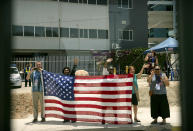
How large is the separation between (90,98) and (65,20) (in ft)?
56.9

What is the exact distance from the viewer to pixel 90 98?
664 cm

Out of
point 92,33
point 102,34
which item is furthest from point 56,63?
point 102,34

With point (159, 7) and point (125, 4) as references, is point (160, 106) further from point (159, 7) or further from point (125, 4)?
point (159, 7)

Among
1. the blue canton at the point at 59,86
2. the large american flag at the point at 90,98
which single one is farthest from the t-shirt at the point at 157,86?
the blue canton at the point at 59,86

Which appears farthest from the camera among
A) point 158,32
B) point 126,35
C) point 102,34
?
point 158,32

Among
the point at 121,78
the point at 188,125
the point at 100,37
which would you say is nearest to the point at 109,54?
the point at 100,37

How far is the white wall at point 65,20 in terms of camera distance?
851 inches

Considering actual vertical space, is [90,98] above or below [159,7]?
below

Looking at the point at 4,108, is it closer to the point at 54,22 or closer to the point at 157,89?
the point at 157,89

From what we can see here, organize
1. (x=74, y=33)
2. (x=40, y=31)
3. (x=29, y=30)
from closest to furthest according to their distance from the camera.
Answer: (x=29, y=30) → (x=40, y=31) → (x=74, y=33)

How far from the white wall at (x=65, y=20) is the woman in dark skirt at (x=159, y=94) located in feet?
53.3

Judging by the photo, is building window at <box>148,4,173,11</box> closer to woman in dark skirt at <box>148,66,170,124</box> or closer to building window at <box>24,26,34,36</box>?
building window at <box>24,26,34,36</box>

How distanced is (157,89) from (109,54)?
48.5ft

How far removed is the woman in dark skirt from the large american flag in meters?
0.58
